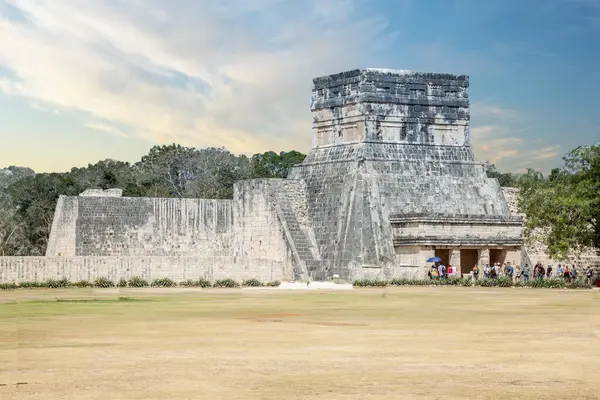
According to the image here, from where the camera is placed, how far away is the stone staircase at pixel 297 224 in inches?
1435

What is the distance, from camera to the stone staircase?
36438 mm

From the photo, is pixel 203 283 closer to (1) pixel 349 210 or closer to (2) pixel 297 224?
(2) pixel 297 224

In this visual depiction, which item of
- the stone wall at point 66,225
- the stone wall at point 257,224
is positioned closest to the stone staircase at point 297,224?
the stone wall at point 257,224

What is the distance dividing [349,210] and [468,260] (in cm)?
551

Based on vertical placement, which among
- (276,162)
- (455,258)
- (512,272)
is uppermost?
(276,162)

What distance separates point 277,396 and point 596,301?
1678 centimetres

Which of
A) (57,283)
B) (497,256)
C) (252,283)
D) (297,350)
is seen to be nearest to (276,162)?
(497,256)

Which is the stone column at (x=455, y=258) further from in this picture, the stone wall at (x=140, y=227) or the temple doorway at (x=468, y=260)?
the stone wall at (x=140, y=227)

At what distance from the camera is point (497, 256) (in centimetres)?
3831

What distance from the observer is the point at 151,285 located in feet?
108

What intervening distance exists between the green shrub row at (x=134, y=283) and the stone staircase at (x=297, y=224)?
2.19 meters

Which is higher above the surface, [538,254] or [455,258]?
[538,254]

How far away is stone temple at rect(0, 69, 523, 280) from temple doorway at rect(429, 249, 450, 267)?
0.07 metres

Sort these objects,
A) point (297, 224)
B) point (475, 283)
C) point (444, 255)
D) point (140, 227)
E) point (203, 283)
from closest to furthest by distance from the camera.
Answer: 1. point (203, 283)
2. point (475, 283)
3. point (140, 227)
4. point (444, 255)
5. point (297, 224)
